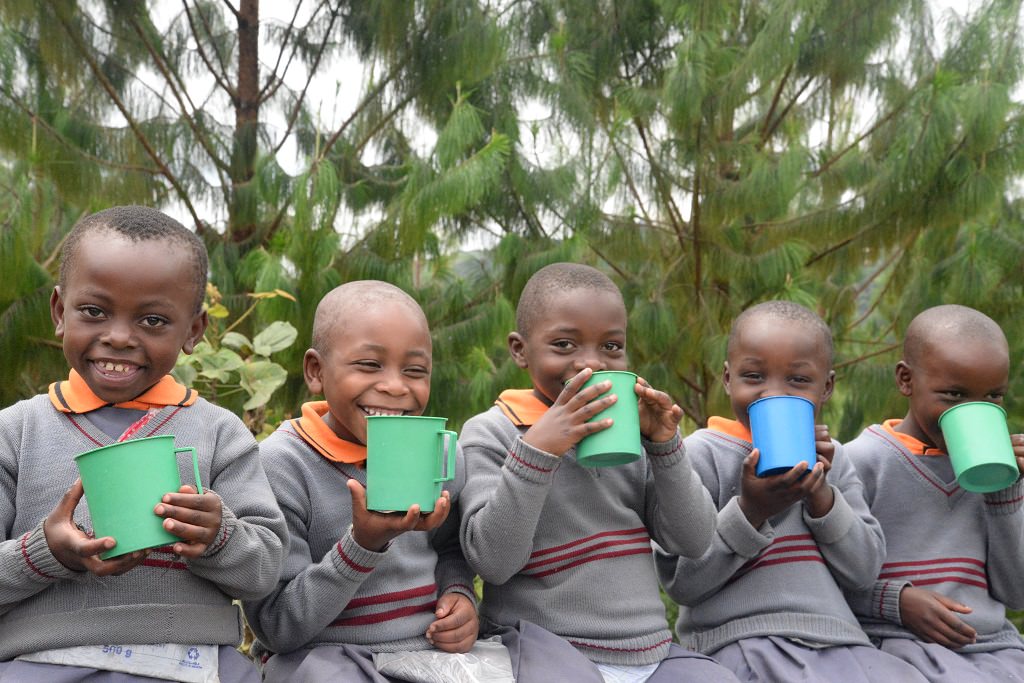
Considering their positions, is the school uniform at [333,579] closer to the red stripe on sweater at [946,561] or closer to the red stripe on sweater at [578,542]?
the red stripe on sweater at [578,542]

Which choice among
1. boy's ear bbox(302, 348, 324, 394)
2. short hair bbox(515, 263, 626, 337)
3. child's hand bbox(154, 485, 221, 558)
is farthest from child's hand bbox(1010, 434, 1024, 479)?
child's hand bbox(154, 485, 221, 558)

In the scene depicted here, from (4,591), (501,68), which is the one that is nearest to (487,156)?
(501,68)

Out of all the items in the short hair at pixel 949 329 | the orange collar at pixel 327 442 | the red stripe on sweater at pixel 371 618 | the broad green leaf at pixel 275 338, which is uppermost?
the short hair at pixel 949 329

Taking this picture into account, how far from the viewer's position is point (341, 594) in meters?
1.97

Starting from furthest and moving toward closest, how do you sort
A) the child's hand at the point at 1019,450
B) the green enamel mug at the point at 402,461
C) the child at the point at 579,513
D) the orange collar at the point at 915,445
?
the orange collar at the point at 915,445 < the child's hand at the point at 1019,450 < the child at the point at 579,513 < the green enamel mug at the point at 402,461

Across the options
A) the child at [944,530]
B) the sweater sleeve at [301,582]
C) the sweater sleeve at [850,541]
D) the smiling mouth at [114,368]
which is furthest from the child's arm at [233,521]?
the child at [944,530]

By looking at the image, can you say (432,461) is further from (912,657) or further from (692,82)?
(692,82)

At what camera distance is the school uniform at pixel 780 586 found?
7.88 ft

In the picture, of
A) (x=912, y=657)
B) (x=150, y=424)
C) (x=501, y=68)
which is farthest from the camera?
(x=501, y=68)

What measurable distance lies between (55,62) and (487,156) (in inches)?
80.0

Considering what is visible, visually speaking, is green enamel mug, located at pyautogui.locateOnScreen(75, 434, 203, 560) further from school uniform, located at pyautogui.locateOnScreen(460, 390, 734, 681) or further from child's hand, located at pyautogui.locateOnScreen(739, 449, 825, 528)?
child's hand, located at pyautogui.locateOnScreen(739, 449, 825, 528)

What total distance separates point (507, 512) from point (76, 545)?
2.81ft

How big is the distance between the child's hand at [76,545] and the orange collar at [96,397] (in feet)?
1.01

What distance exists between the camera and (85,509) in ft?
6.20
